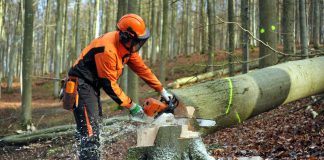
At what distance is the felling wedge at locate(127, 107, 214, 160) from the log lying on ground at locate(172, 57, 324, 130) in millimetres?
241

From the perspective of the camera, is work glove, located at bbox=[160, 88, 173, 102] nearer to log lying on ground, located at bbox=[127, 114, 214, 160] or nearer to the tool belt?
log lying on ground, located at bbox=[127, 114, 214, 160]

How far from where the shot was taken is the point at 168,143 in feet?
14.3

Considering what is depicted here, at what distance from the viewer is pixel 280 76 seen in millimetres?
5422

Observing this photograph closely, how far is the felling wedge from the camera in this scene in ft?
14.3

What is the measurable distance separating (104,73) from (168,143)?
1073 millimetres

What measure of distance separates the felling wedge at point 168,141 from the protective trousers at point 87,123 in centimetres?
48

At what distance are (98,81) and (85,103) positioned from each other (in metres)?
0.31

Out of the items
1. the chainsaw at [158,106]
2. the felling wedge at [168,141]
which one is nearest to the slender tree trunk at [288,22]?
the felling wedge at [168,141]

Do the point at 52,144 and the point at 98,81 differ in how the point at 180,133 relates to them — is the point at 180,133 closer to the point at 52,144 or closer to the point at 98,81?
the point at 98,81

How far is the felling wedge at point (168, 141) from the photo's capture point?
171 inches

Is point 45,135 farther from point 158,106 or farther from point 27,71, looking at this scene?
point 158,106

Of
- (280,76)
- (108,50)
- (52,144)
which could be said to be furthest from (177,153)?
(52,144)

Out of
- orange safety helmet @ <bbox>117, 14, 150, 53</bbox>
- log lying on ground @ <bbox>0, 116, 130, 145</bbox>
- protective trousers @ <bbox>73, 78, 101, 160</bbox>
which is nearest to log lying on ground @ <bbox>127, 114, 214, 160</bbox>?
protective trousers @ <bbox>73, 78, 101, 160</bbox>

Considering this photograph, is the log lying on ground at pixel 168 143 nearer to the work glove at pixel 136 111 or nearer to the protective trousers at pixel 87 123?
the work glove at pixel 136 111
